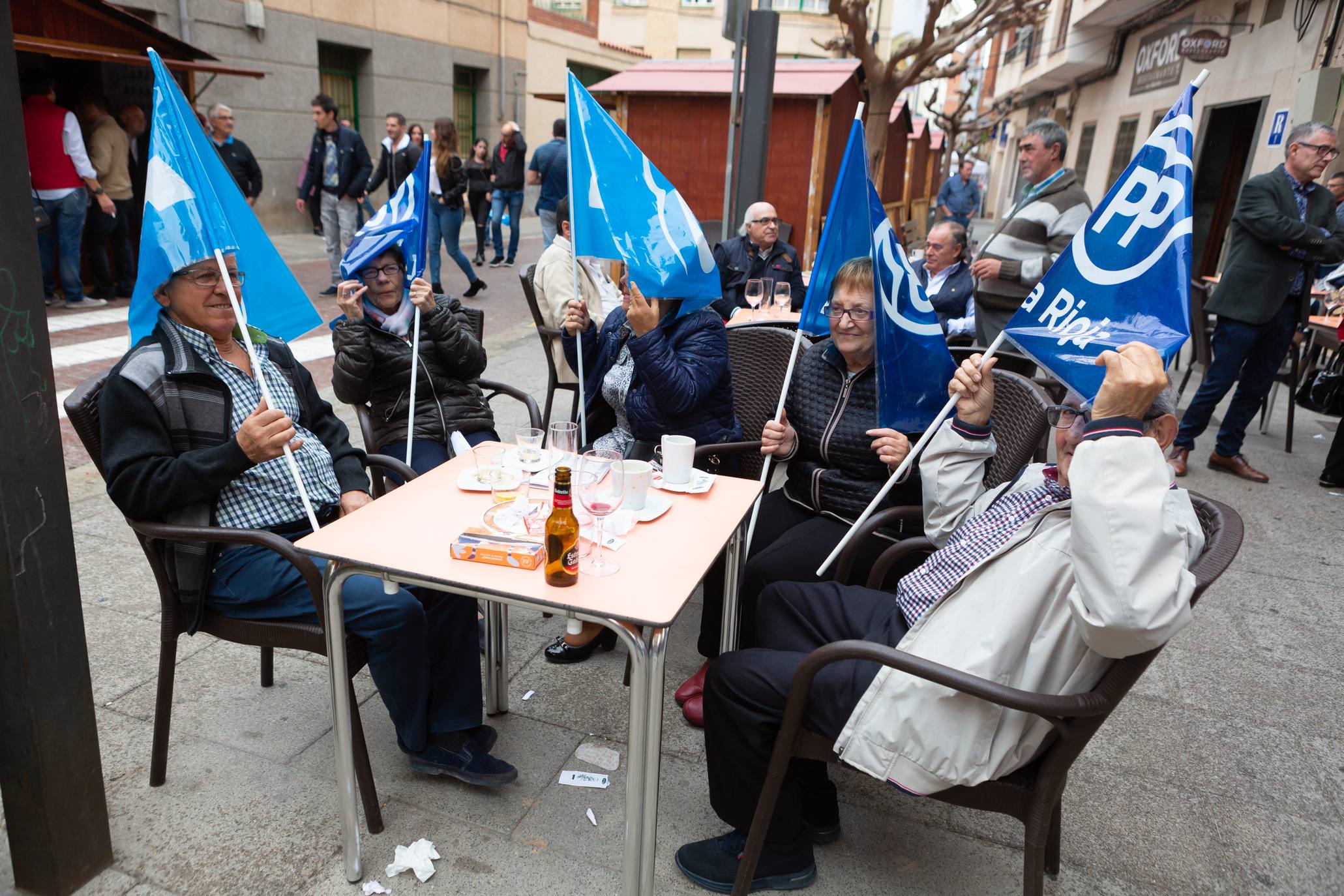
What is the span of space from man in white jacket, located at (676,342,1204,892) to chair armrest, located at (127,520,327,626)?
103 centimetres

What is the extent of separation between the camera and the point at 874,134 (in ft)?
42.9

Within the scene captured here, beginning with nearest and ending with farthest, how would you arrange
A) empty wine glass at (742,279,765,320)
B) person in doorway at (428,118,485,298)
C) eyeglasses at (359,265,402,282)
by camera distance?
eyeglasses at (359,265,402,282), empty wine glass at (742,279,765,320), person in doorway at (428,118,485,298)

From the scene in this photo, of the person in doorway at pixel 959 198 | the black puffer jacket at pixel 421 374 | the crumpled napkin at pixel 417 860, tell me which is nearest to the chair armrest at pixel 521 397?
the black puffer jacket at pixel 421 374

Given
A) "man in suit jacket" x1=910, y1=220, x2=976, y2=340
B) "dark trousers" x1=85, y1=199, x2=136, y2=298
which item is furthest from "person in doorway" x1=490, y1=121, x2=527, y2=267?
"man in suit jacket" x1=910, y1=220, x2=976, y2=340

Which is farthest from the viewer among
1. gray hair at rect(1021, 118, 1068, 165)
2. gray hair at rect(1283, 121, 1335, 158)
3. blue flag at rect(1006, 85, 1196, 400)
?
gray hair at rect(1021, 118, 1068, 165)

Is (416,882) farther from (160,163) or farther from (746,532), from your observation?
(160,163)

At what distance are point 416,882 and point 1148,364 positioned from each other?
2070 mm

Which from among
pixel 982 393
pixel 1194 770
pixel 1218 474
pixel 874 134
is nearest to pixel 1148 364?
pixel 982 393

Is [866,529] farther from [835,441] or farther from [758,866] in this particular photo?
[758,866]

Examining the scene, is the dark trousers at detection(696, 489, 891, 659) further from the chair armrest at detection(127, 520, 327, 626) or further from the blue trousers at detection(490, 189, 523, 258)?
the blue trousers at detection(490, 189, 523, 258)

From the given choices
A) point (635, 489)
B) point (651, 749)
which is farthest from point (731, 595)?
point (651, 749)

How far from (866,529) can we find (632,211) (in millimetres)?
1343

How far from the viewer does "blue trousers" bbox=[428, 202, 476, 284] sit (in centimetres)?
970

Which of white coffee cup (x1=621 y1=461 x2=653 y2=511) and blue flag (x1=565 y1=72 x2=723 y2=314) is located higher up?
blue flag (x1=565 y1=72 x2=723 y2=314)
